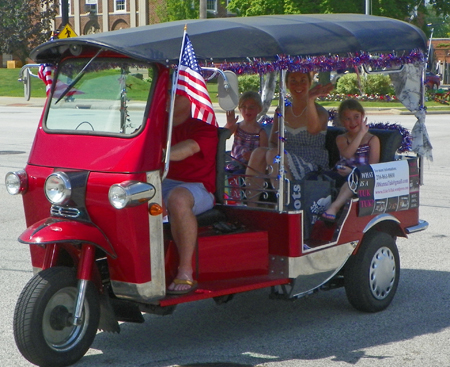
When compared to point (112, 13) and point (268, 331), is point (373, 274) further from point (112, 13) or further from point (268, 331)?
point (112, 13)

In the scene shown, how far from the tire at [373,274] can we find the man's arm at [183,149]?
1.59 metres

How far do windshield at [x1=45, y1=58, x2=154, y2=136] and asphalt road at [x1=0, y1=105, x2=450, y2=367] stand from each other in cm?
141

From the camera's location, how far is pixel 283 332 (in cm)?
526

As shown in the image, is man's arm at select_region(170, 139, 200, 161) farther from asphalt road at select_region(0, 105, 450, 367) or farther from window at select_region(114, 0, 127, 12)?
window at select_region(114, 0, 127, 12)

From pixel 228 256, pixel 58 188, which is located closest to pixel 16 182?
pixel 58 188

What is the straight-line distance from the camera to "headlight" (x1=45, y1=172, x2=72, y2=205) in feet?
14.7

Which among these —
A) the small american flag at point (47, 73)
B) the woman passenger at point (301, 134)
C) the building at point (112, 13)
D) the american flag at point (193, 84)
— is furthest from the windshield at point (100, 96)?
the building at point (112, 13)

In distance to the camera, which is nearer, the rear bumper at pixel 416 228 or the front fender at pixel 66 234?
the front fender at pixel 66 234

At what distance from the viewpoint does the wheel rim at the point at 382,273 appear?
→ 5734 mm

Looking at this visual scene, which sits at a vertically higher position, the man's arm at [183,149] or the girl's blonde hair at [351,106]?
the girl's blonde hair at [351,106]

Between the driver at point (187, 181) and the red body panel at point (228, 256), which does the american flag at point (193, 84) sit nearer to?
the driver at point (187, 181)

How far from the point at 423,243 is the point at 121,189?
15.1 feet

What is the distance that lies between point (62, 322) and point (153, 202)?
0.87m

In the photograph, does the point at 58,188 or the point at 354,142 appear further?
the point at 354,142
